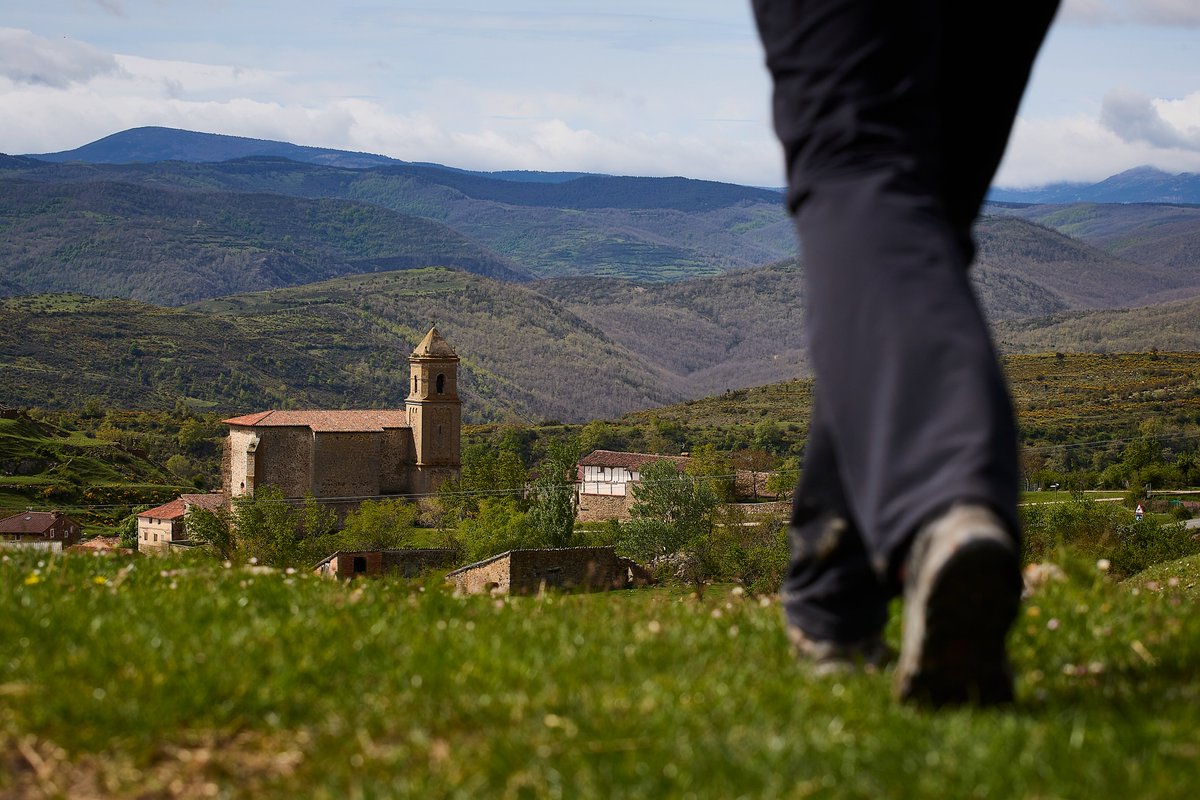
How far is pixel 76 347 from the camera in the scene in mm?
121375

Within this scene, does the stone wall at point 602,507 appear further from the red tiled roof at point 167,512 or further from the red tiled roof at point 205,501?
the red tiled roof at point 167,512

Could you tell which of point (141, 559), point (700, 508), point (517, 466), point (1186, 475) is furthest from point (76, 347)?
point (141, 559)

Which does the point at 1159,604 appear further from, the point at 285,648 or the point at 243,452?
the point at 243,452

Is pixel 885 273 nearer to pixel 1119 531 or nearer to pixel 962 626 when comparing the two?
pixel 962 626

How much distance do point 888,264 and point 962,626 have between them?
554 mm

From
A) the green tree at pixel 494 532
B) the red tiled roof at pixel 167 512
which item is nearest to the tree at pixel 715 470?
the green tree at pixel 494 532

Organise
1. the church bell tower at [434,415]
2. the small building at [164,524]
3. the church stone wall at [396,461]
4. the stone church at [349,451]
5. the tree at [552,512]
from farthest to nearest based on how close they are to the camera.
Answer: the church bell tower at [434,415] < the church stone wall at [396,461] < the stone church at [349,451] < the small building at [164,524] < the tree at [552,512]

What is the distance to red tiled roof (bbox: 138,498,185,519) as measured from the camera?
61.3 metres

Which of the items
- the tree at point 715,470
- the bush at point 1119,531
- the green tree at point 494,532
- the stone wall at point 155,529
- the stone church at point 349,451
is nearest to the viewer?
the bush at point 1119,531

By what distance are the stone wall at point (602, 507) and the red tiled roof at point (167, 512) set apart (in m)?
23.4

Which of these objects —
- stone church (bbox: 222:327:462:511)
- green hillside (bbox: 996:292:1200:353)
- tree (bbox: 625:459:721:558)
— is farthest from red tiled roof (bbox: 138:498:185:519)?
green hillside (bbox: 996:292:1200:353)

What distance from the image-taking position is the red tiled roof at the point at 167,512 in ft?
201

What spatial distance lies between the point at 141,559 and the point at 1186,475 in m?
61.4

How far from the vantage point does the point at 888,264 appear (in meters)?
2.14
